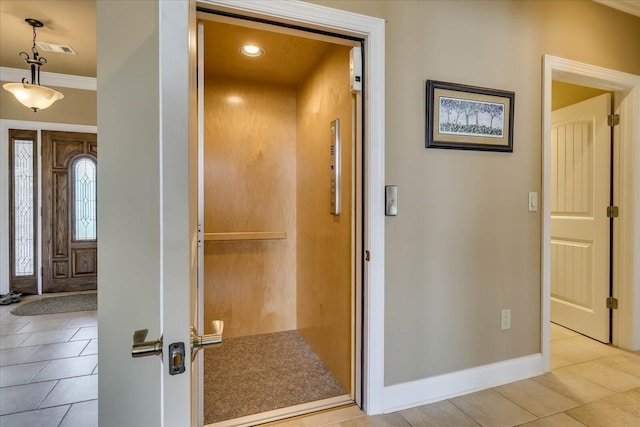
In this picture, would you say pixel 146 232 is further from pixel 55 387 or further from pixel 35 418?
pixel 55 387

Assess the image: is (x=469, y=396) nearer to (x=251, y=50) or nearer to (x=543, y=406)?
(x=543, y=406)

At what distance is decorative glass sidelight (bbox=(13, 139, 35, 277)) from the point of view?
4.18 m

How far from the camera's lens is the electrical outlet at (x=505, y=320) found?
2115 millimetres

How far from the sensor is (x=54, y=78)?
4020 mm

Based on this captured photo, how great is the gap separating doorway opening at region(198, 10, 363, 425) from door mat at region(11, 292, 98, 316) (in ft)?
6.68

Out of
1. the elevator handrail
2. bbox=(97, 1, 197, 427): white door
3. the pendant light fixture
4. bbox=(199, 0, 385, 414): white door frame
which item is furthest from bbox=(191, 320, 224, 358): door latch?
the pendant light fixture

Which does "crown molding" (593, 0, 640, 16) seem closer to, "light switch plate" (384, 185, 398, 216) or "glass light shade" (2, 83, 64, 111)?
"light switch plate" (384, 185, 398, 216)

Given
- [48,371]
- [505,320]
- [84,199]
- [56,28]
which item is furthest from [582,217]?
[84,199]

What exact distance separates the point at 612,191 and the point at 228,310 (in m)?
3.48

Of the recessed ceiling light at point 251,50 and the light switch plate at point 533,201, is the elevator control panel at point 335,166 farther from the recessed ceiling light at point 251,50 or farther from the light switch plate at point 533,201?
the light switch plate at point 533,201

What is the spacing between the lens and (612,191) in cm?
265

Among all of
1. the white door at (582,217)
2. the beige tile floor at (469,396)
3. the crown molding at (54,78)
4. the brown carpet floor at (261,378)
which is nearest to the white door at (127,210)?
the brown carpet floor at (261,378)

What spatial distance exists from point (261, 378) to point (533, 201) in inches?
88.2

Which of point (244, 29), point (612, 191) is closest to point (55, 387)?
point (244, 29)
